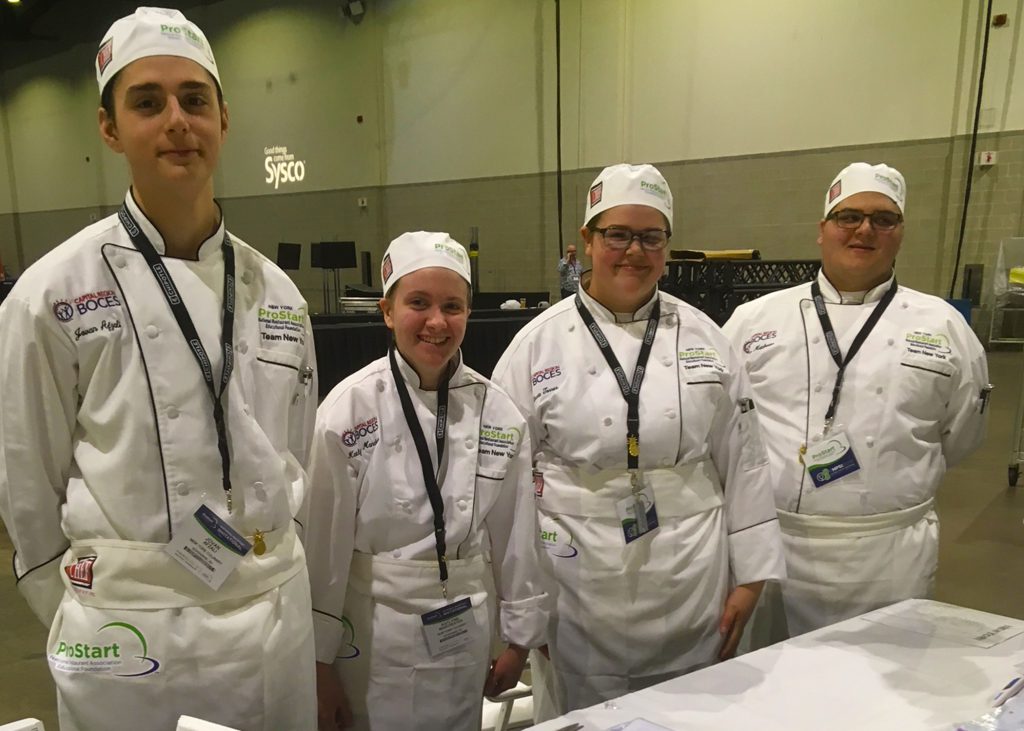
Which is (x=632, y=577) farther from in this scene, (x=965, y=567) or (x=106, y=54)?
(x=965, y=567)

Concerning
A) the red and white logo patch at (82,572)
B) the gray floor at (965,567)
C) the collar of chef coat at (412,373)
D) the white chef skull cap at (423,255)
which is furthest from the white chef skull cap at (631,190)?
the gray floor at (965,567)

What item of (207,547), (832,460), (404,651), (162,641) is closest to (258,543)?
(207,547)

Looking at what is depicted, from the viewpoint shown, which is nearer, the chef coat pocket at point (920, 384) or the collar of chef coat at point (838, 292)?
the chef coat pocket at point (920, 384)

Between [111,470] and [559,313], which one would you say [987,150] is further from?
[111,470]

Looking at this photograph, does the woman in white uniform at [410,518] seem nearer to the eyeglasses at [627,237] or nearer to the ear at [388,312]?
the ear at [388,312]

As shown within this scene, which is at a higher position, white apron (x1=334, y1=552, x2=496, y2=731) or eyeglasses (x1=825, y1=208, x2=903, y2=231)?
eyeglasses (x1=825, y1=208, x2=903, y2=231)

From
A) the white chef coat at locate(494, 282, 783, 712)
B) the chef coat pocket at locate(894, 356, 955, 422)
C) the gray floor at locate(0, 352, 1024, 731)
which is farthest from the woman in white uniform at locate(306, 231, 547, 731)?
the gray floor at locate(0, 352, 1024, 731)

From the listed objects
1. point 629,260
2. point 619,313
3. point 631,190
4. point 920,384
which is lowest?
point 920,384

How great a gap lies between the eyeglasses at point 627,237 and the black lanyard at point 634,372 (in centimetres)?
16

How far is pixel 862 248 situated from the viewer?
1954 millimetres

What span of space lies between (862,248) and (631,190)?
2.44 feet

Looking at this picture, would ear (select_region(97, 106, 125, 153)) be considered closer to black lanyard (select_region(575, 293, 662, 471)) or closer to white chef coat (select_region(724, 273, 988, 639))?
black lanyard (select_region(575, 293, 662, 471))

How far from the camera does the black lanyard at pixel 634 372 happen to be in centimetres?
162

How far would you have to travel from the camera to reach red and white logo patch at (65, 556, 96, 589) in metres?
1.11
